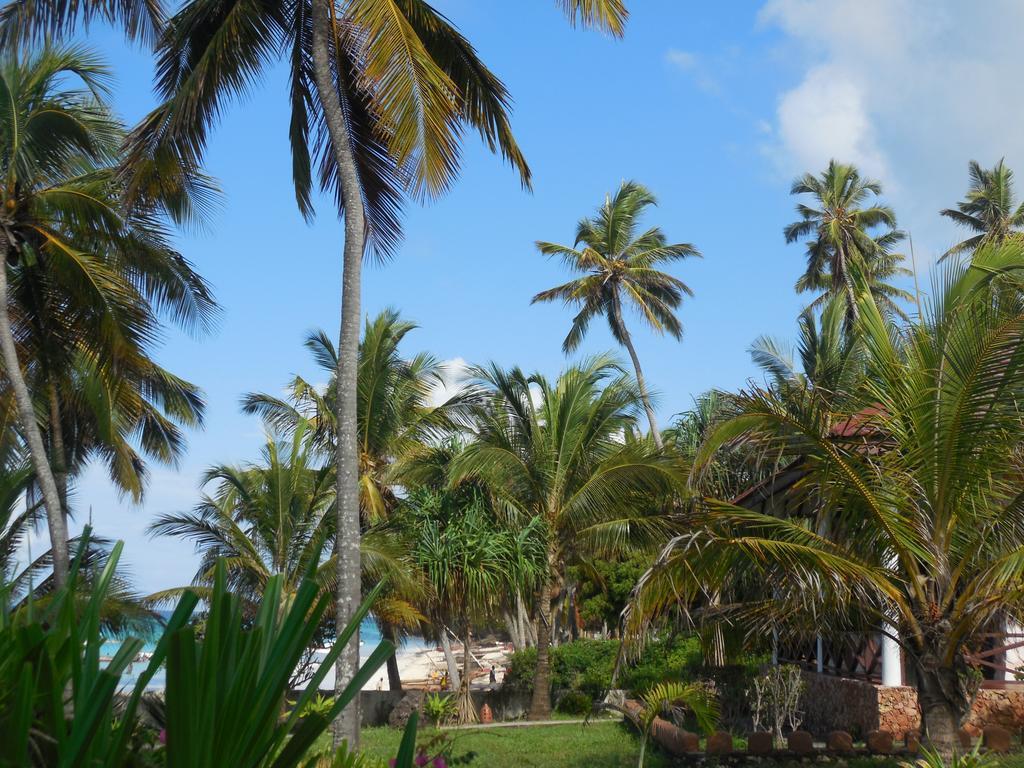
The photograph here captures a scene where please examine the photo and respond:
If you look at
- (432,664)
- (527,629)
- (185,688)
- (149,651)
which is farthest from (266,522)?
(432,664)

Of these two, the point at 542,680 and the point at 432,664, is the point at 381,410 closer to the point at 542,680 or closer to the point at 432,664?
the point at 542,680

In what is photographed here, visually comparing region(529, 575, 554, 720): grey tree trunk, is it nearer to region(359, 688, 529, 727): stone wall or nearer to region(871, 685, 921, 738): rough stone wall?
region(359, 688, 529, 727): stone wall

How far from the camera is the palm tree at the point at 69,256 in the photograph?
41.5 ft

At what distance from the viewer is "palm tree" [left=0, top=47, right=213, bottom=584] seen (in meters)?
12.6

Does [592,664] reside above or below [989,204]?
below

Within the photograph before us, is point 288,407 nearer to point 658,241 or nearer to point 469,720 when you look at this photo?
point 469,720

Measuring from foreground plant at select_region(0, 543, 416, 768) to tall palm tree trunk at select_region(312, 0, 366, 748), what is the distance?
7176mm

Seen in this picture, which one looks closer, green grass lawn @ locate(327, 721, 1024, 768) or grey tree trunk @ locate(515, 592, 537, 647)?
green grass lawn @ locate(327, 721, 1024, 768)

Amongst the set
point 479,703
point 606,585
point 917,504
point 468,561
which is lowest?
point 479,703

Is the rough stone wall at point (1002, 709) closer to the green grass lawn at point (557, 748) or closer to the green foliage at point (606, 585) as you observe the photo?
the green grass lawn at point (557, 748)

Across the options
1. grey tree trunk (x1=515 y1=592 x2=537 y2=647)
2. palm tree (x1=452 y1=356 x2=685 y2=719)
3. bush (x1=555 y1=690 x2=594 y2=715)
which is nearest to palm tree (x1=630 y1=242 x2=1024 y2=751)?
palm tree (x1=452 y1=356 x2=685 y2=719)

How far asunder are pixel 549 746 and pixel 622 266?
22222mm

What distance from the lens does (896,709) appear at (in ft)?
44.4

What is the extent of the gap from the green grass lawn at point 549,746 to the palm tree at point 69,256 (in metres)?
6.26
